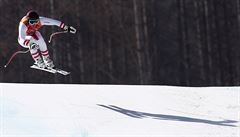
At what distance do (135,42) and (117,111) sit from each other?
48.4ft

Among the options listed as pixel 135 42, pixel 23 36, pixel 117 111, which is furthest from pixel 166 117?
pixel 135 42

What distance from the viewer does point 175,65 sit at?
24516 mm

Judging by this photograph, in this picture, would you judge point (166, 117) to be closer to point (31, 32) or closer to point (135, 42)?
point (31, 32)

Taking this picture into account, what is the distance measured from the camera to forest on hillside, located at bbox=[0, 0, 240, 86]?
21.5 metres

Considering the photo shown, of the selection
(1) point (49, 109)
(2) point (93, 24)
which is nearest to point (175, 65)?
(2) point (93, 24)

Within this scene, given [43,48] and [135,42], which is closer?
[43,48]

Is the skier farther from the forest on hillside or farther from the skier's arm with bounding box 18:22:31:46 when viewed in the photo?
the forest on hillside

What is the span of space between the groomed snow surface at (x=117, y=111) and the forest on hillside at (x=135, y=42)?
1170 centimetres

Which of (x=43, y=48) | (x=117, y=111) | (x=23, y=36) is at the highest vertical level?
(x=23, y=36)

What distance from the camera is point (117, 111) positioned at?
849cm

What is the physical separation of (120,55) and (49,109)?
15.3m

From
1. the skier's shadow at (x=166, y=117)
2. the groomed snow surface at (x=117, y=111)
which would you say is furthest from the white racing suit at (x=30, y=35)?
the skier's shadow at (x=166, y=117)

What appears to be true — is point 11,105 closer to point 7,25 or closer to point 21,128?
point 21,128

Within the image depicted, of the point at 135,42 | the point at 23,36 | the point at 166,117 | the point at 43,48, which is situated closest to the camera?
the point at 166,117
